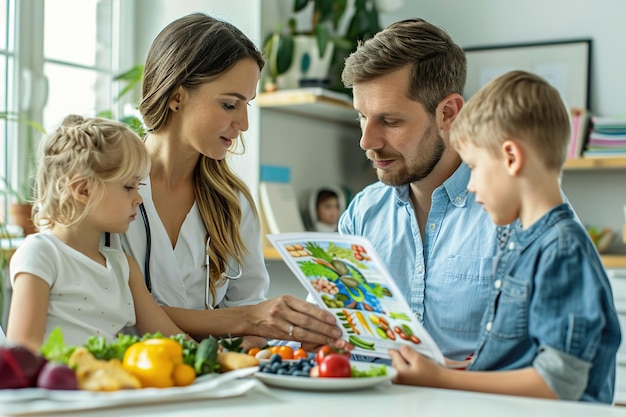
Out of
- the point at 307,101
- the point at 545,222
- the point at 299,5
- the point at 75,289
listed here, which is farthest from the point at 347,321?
the point at 299,5

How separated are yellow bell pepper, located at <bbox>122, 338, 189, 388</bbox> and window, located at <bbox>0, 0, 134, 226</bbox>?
201 cm

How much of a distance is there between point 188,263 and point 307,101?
1787 millimetres

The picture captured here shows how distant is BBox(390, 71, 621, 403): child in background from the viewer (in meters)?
1.23

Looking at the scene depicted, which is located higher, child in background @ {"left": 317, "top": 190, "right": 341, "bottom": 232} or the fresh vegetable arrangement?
child in background @ {"left": 317, "top": 190, "right": 341, "bottom": 232}

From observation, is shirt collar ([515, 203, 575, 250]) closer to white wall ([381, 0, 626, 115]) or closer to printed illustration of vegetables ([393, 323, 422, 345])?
printed illustration of vegetables ([393, 323, 422, 345])

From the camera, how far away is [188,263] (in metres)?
1.96

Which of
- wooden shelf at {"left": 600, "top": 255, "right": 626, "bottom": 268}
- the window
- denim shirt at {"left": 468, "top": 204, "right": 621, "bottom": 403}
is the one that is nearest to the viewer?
denim shirt at {"left": 468, "top": 204, "right": 621, "bottom": 403}

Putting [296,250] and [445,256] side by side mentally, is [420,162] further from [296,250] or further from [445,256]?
[296,250]

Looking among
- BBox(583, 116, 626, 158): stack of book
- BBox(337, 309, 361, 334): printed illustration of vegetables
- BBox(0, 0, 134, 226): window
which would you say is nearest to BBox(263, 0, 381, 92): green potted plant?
BBox(0, 0, 134, 226): window

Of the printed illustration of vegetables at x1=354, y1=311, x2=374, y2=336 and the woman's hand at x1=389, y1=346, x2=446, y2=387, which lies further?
the printed illustration of vegetables at x1=354, y1=311, x2=374, y2=336

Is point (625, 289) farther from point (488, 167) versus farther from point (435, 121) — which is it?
point (488, 167)

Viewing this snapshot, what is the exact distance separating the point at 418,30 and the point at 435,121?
21 cm

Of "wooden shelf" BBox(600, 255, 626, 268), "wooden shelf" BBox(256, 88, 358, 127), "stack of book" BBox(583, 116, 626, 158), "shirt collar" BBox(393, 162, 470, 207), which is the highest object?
"wooden shelf" BBox(256, 88, 358, 127)

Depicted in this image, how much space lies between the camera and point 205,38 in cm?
193
